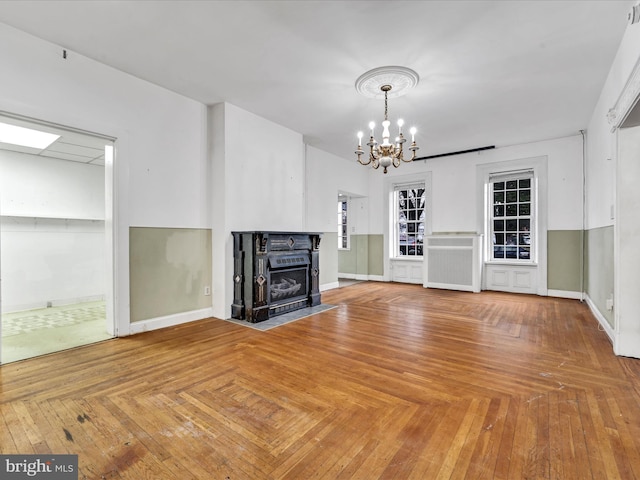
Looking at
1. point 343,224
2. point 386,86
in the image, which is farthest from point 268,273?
point 343,224

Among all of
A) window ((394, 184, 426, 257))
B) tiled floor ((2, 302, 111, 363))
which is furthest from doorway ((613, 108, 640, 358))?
tiled floor ((2, 302, 111, 363))

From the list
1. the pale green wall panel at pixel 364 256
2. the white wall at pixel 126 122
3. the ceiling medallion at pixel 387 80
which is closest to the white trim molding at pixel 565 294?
the pale green wall panel at pixel 364 256

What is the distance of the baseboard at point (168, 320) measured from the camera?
3607mm

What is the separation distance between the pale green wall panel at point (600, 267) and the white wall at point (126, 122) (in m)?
4.99

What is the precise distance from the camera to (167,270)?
391 cm

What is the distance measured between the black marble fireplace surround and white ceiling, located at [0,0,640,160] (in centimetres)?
167

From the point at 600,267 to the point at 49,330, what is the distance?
6.91m

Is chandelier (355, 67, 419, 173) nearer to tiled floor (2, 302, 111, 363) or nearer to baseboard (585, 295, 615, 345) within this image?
baseboard (585, 295, 615, 345)

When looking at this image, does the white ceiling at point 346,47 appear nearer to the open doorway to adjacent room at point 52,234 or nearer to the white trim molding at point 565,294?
the open doorway to adjacent room at point 52,234

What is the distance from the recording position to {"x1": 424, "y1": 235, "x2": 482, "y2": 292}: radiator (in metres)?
6.42

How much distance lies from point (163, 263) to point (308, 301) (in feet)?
7.34

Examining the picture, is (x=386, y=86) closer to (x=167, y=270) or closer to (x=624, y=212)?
(x=624, y=212)

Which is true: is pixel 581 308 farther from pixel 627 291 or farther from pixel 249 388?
pixel 249 388

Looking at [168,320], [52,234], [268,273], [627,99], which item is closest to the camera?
[627,99]
